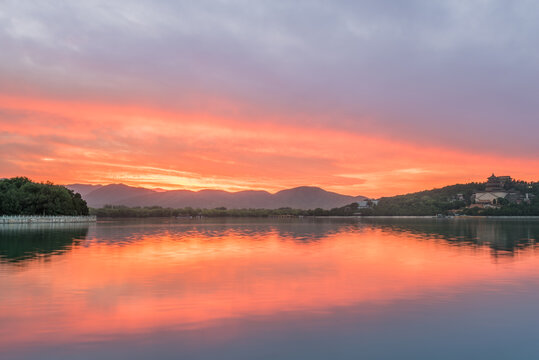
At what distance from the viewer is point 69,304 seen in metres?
12.0

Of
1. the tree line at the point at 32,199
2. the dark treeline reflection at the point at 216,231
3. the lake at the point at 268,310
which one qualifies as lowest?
the dark treeline reflection at the point at 216,231

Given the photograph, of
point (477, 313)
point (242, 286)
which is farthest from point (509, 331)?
point (242, 286)

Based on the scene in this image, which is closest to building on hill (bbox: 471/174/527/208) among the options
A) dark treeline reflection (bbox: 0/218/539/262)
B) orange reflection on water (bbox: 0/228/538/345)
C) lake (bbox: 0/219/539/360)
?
dark treeline reflection (bbox: 0/218/539/262)

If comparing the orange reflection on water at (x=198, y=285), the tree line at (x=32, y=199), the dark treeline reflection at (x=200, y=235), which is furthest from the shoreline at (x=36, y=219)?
the orange reflection on water at (x=198, y=285)

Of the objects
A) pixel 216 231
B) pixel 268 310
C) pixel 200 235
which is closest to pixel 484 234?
pixel 200 235

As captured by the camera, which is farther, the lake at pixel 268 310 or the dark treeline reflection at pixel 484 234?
the dark treeline reflection at pixel 484 234

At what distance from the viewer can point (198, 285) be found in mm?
14945

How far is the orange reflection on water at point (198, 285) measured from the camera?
406 inches

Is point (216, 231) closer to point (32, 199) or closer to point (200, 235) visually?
point (200, 235)

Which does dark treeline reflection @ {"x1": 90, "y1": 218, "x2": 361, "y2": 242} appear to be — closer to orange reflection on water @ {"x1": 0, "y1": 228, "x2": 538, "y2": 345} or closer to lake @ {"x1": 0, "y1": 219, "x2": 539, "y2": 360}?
orange reflection on water @ {"x1": 0, "y1": 228, "x2": 538, "y2": 345}

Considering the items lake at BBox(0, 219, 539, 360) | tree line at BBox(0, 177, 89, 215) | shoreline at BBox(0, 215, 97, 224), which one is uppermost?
tree line at BBox(0, 177, 89, 215)

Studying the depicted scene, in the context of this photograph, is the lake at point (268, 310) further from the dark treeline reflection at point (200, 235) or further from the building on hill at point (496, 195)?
the building on hill at point (496, 195)

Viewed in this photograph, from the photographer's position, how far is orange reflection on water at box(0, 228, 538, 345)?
406 inches

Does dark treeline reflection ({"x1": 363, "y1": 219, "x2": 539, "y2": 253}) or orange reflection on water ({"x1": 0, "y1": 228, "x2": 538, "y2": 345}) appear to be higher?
orange reflection on water ({"x1": 0, "y1": 228, "x2": 538, "y2": 345})
